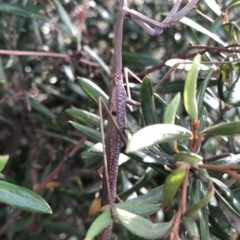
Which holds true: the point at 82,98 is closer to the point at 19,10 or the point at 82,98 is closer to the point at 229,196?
the point at 19,10

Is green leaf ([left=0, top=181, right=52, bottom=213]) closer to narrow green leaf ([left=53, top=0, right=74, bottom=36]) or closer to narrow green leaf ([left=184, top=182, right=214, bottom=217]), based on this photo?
narrow green leaf ([left=184, top=182, right=214, bottom=217])

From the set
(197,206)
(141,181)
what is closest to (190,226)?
(197,206)

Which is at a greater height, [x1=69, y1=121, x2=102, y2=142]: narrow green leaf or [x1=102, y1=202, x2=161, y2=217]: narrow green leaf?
[x1=102, y1=202, x2=161, y2=217]: narrow green leaf

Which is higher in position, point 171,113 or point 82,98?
point 171,113

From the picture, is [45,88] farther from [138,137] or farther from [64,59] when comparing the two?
[138,137]

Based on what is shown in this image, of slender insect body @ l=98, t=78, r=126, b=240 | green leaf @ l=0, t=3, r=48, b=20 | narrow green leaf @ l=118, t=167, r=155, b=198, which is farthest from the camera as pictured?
green leaf @ l=0, t=3, r=48, b=20

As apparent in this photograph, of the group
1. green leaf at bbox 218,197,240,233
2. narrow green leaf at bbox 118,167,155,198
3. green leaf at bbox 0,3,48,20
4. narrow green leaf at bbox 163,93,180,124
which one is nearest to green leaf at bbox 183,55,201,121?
narrow green leaf at bbox 163,93,180,124

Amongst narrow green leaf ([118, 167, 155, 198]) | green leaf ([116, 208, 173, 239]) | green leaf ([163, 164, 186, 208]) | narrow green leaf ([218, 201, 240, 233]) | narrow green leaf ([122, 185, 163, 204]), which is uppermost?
green leaf ([163, 164, 186, 208])
